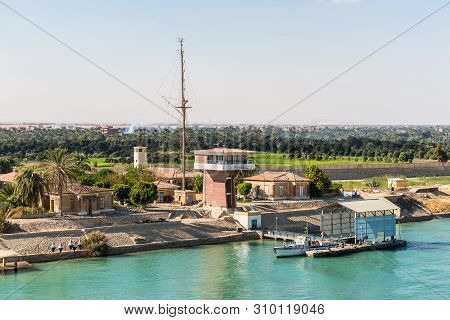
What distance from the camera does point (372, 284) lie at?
25.0 m

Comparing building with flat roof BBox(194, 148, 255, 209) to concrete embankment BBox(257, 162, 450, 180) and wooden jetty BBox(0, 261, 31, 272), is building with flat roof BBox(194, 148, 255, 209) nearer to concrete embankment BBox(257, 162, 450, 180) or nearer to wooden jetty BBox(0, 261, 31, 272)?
wooden jetty BBox(0, 261, 31, 272)

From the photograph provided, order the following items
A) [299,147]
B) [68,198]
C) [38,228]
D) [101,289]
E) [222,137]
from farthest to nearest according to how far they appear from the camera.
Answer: [222,137], [299,147], [68,198], [38,228], [101,289]

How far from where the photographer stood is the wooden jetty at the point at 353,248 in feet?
Result: 102

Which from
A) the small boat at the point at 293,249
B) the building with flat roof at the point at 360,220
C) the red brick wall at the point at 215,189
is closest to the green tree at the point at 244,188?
the red brick wall at the point at 215,189

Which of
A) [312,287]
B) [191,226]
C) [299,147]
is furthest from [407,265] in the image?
[299,147]

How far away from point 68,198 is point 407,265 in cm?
1517

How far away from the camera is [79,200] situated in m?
34.1

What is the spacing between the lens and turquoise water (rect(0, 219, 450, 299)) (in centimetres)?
2319

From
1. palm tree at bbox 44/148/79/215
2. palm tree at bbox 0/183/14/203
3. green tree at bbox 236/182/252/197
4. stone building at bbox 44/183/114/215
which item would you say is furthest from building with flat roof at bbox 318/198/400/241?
palm tree at bbox 0/183/14/203

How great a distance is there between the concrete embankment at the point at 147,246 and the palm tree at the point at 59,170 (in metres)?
4.36

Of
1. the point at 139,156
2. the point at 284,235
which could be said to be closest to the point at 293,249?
the point at 284,235

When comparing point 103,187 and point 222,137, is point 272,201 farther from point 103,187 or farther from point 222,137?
point 222,137

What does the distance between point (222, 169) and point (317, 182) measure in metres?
9.34

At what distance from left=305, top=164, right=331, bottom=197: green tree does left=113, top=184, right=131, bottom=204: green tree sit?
12.2 meters
